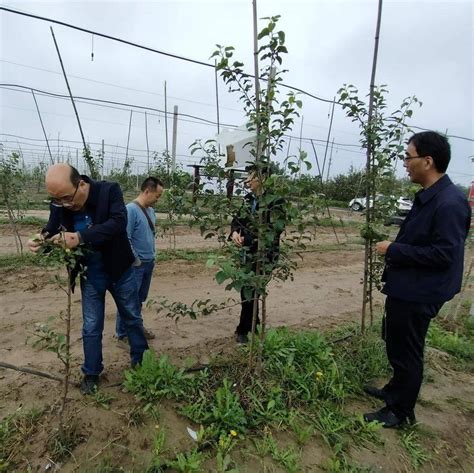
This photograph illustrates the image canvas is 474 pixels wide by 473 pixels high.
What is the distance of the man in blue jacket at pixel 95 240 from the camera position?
233cm

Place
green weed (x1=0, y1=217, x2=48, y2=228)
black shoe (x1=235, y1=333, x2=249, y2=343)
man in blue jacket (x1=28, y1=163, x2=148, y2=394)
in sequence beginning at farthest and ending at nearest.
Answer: green weed (x1=0, y1=217, x2=48, y2=228) < black shoe (x1=235, y1=333, x2=249, y2=343) < man in blue jacket (x1=28, y1=163, x2=148, y2=394)

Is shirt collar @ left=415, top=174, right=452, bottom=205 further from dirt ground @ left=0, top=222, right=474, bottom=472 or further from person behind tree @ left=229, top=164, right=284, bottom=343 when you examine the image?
dirt ground @ left=0, top=222, right=474, bottom=472

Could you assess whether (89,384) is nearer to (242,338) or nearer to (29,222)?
(242,338)

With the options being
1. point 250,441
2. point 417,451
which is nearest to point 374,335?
point 417,451

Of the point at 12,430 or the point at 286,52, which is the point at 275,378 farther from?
the point at 286,52

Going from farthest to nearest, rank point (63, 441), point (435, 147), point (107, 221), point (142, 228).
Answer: point (142, 228) → point (107, 221) → point (435, 147) → point (63, 441)

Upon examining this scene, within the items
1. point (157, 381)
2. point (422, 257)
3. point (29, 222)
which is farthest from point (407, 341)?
point (29, 222)

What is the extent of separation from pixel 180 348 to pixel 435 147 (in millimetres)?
2775

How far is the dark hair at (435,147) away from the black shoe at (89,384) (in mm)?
2705

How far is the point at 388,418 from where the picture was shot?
2551mm

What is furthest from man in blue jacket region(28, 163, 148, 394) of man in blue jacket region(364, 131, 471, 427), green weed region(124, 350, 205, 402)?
man in blue jacket region(364, 131, 471, 427)

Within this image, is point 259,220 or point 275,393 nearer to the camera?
point 259,220

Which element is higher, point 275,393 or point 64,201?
point 64,201

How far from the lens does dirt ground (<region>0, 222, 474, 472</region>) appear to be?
229 cm
